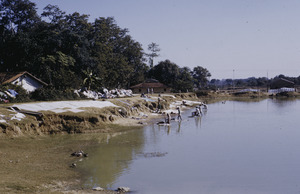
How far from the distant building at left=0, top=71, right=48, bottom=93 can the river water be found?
20.0 m

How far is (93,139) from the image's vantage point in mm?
27328

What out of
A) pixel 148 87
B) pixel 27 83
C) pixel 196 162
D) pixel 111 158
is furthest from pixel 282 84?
pixel 111 158

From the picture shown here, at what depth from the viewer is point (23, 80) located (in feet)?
143

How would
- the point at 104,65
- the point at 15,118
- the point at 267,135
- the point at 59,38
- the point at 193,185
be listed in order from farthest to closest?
the point at 104,65, the point at 59,38, the point at 267,135, the point at 15,118, the point at 193,185

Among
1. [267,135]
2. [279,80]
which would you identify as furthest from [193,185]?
[279,80]

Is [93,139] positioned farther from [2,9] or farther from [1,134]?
[2,9]

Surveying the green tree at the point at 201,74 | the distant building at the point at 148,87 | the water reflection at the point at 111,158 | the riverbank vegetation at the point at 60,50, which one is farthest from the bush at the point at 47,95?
the green tree at the point at 201,74

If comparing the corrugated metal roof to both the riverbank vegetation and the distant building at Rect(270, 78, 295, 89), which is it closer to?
the riverbank vegetation

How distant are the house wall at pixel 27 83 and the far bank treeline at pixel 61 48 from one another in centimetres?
223

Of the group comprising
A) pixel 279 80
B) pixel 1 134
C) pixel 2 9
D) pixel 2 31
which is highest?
pixel 2 9

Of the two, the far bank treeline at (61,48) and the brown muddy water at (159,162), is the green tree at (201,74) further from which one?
the brown muddy water at (159,162)

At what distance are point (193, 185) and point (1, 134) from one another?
15.6 m

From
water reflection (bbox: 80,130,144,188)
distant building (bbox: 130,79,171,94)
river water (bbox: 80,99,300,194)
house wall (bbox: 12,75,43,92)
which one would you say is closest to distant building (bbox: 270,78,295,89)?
distant building (bbox: 130,79,171,94)

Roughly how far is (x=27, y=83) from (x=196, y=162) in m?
31.9
